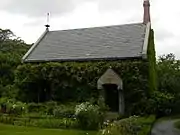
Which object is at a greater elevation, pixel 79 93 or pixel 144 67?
pixel 144 67

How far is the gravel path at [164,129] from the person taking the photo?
18.4 m

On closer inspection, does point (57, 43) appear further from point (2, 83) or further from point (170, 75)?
point (170, 75)

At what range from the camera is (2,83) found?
121 ft

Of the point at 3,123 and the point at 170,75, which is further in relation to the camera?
the point at 170,75

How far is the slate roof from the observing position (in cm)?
2731

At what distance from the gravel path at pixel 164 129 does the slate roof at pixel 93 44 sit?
588cm

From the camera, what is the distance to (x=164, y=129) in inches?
773

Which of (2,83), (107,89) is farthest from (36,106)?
(2,83)

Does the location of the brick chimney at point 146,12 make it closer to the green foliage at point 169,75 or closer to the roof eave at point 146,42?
the roof eave at point 146,42

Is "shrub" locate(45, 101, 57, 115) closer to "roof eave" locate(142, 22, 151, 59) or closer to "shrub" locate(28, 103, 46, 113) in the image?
"shrub" locate(28, 103, 46, 113)

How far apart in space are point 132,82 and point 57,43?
31.2 feet

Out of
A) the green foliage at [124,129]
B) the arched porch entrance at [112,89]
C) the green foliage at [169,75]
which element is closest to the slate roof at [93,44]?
the arched porch entrance at [112,89]

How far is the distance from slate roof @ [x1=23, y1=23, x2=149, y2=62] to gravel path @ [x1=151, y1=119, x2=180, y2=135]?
19.3 feet

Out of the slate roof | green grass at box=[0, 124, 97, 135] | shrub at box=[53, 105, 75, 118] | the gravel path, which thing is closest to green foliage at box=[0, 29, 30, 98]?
the slate roof
